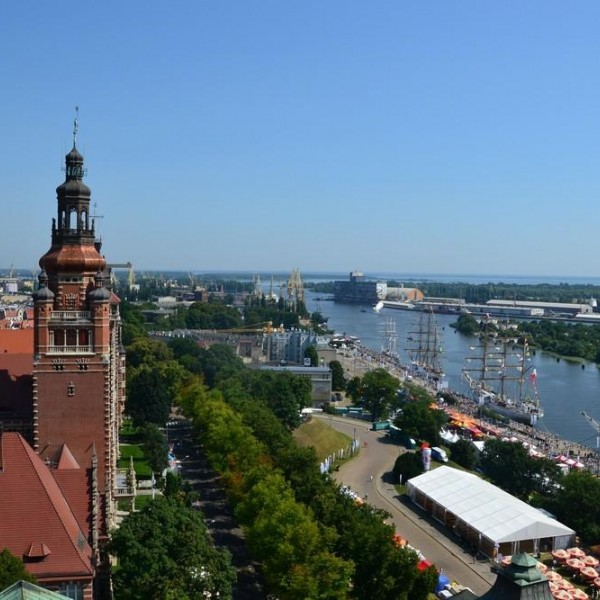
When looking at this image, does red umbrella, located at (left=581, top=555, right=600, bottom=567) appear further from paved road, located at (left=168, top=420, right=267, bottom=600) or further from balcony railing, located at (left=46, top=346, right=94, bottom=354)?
balcony railing, located at (left=46, top=346, right=94, bottom=354)

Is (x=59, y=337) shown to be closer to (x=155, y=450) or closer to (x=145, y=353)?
(x=155, y=450)

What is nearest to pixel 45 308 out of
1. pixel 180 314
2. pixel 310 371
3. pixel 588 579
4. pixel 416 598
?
pixel 416 598

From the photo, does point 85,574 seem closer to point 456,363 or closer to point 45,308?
point 45,308

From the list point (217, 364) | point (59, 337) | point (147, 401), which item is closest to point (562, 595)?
point (59, 337)

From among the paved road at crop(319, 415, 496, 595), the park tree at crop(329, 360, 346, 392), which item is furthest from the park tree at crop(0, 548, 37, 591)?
the park tree at crop(329, 360, 346, 392)

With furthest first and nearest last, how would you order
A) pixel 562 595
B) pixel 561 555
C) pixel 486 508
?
1. pixel 486 508
2. pixel 561 555
3. pixel 562 595

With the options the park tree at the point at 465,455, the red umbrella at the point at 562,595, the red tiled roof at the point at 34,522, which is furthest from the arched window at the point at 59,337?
the park tree at the point at 465,455
